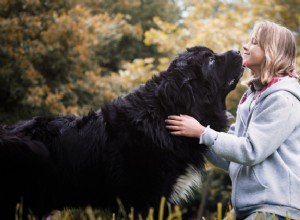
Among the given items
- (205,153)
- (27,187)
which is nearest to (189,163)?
(205,153)

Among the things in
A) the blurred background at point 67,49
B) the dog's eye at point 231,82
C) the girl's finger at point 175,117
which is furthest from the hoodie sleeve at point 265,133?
the blurred background at point 67,49

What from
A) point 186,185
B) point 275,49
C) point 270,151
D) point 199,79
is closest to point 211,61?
point 199,79

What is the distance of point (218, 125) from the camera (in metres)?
3.63

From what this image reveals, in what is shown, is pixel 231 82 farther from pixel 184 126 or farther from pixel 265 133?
pixel 265 133

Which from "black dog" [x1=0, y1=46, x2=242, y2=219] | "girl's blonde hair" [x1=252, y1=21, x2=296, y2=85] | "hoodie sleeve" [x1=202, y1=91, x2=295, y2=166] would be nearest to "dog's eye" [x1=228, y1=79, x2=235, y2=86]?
"black dog" [x1=0, y1=46, x2=242, y2=219]

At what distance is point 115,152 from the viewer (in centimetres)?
332

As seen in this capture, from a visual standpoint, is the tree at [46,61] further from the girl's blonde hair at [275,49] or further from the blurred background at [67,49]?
the girl's blonde hair at [275,49]

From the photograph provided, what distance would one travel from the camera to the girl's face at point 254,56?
9.61ft

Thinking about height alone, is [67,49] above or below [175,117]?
below

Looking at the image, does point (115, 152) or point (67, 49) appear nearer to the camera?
point (115, 152)

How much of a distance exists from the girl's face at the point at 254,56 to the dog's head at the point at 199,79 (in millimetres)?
528

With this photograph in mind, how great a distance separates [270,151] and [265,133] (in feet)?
0.38

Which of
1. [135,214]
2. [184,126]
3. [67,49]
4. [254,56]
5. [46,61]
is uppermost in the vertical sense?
[254,56]

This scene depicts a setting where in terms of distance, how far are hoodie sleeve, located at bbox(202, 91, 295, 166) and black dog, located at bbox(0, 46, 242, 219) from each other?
0.68 metres
